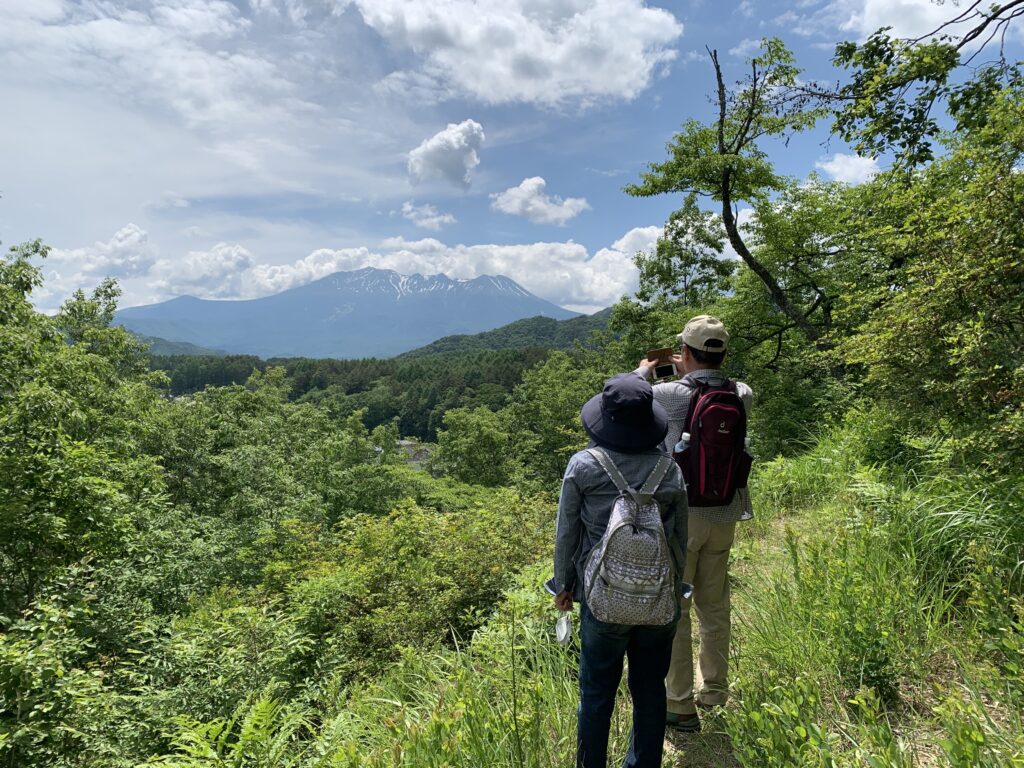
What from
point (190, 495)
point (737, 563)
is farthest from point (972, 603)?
point (190, 495)

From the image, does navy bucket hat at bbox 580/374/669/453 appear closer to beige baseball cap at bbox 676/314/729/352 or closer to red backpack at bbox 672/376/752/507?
red backpack at bbox 672/376/752/507

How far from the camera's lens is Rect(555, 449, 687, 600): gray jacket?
79.7 inches

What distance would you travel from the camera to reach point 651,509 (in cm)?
197

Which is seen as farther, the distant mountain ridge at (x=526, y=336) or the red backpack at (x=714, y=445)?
the distant mountain ridge at (x=526, y=336)

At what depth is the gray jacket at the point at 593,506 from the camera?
2.02 m

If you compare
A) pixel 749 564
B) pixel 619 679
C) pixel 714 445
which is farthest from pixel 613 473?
pixel 749 564

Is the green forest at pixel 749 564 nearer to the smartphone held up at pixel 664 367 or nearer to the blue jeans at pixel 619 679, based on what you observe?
the blue jeans at pixel 619 679

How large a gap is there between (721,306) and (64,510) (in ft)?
44.0

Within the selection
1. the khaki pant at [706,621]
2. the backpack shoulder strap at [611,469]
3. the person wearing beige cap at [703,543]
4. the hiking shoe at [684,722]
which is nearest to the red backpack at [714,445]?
the person wearing beige cap at [703,543]

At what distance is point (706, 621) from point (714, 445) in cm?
98

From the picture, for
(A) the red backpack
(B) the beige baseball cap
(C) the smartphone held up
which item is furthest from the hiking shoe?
(B) the beige baseball cap

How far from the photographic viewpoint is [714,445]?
2393 millimetres

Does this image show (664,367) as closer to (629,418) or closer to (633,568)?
(629,418)

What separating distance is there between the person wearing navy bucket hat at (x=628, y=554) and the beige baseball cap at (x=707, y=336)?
596 millimetres
